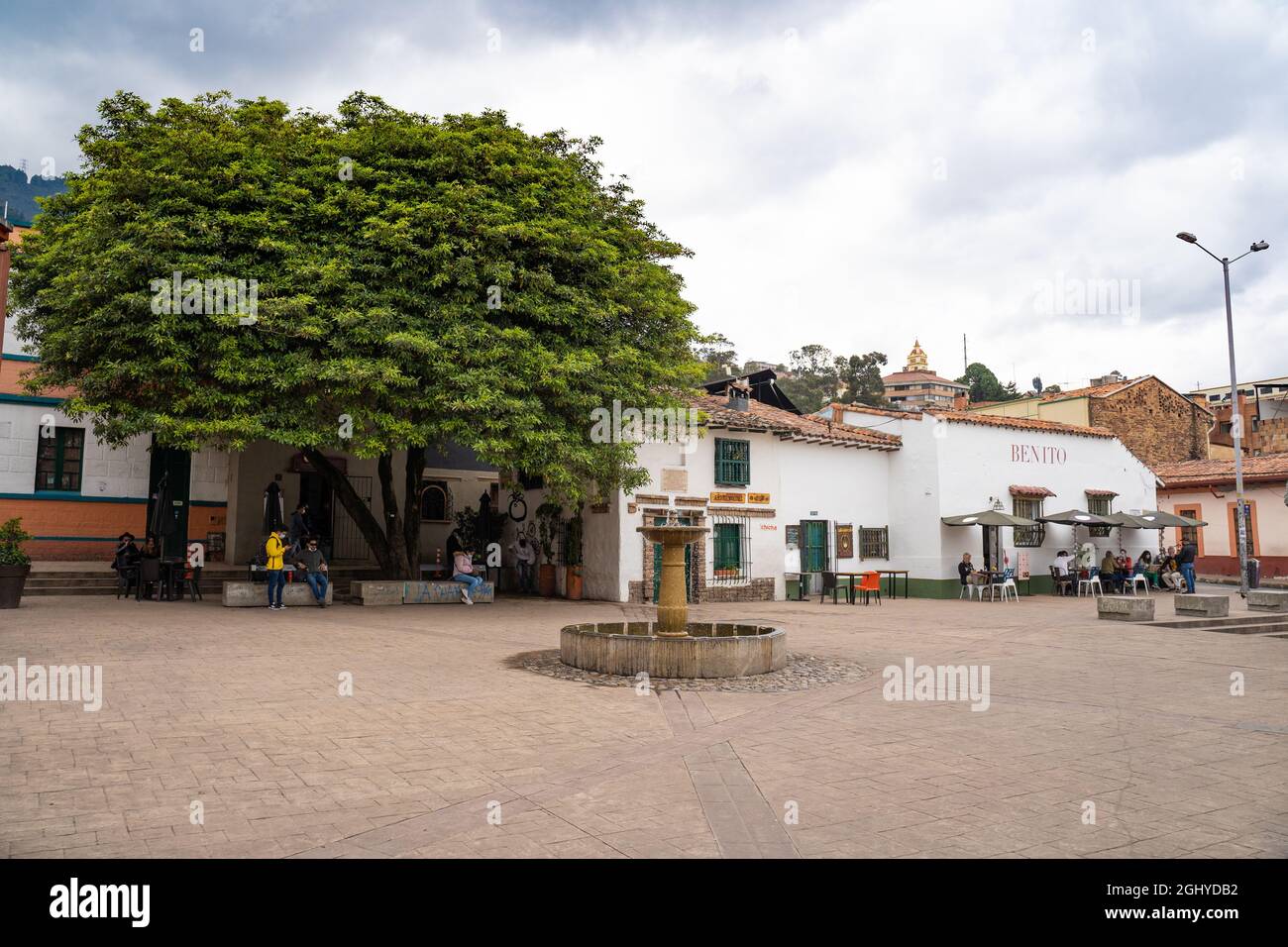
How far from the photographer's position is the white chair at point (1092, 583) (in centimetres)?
2667

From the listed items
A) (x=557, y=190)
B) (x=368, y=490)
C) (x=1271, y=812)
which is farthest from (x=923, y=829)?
(x=368, y=490)

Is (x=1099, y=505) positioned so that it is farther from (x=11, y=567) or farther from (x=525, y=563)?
(x=11, y=567)

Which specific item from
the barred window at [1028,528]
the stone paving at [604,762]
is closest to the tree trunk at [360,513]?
the stone paving at [604,762]

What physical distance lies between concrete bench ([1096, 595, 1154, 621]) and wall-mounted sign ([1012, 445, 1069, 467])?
992 cm

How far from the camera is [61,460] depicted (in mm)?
23750

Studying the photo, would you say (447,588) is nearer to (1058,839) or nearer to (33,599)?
(33,599)

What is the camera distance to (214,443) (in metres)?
17.2

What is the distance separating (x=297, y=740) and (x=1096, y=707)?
23.9ft

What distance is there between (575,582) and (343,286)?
967cm

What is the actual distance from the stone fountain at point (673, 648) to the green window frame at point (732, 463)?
1224 cm

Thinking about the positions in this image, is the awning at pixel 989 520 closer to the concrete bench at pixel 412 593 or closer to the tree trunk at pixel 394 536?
the concrete bench at pixel 412 593

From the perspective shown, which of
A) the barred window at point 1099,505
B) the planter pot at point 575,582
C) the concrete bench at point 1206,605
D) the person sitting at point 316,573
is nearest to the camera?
the person sitting at point 316,573

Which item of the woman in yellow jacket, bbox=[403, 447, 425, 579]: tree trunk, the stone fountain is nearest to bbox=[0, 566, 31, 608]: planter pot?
the woman in yellow jacket

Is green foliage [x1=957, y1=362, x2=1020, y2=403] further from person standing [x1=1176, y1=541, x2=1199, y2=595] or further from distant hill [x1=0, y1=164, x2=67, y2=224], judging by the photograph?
distant hill [x1=0, y1=164, x2=67, y2=224]
